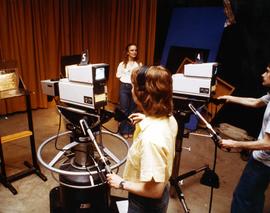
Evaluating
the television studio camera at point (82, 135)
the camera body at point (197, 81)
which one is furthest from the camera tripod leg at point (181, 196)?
the camera body at point (197, 81)

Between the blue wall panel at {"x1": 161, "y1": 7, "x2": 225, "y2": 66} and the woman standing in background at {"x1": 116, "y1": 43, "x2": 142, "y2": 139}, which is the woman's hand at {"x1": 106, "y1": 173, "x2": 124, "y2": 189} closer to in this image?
the woman standing in background at {"x1": 116, "y1": 43, "x2": 142, "y2": 139}

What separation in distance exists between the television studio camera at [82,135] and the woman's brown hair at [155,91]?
0.42 meters

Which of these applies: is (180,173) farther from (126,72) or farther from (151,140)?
(151,140)

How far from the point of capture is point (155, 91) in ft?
4.09

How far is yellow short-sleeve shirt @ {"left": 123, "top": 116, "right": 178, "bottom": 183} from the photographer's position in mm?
1163

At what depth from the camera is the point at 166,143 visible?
1.20 m

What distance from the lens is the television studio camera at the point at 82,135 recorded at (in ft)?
5.54

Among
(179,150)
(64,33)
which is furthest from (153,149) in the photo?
(64,33)

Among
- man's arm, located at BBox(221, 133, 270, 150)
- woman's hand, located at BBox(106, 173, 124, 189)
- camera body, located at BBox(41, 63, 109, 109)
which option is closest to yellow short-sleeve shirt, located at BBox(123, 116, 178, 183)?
woman's hand, located at BBox(106, 173, 124, 189)

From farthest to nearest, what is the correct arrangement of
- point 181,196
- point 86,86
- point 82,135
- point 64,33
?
point 64,33 < point 181,196 < point 82,135 < point 86,86

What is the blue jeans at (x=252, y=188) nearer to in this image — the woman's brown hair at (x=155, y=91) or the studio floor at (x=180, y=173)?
the studio floor at (x=180, y=173)

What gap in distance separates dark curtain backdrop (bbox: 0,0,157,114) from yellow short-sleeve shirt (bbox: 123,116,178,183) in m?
3.81

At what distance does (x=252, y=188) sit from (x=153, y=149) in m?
1.15

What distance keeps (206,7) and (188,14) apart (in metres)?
0.33
